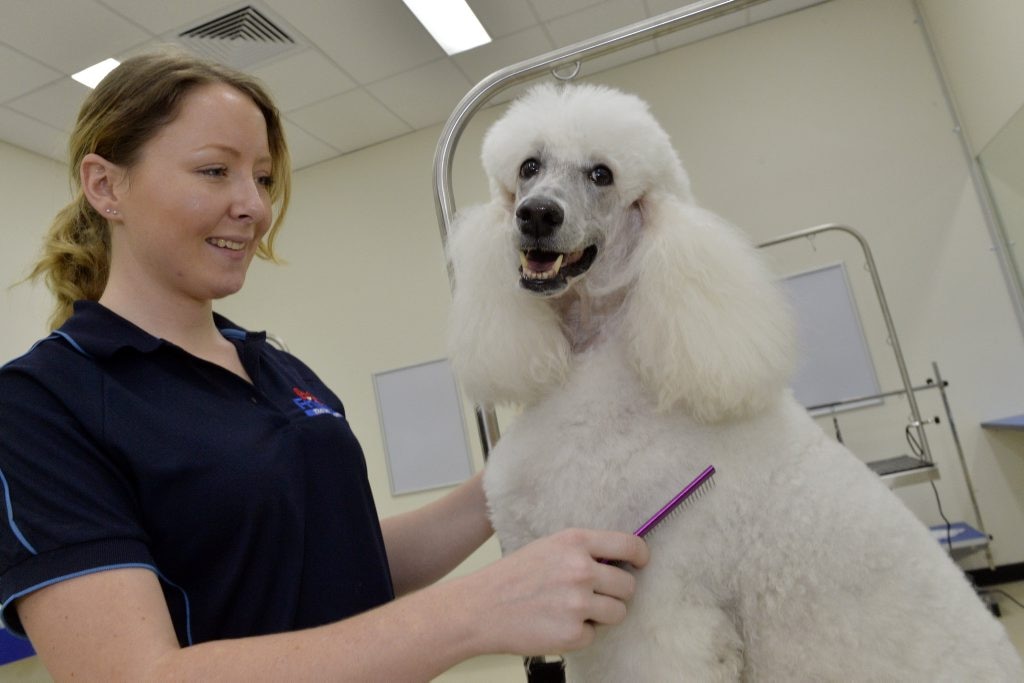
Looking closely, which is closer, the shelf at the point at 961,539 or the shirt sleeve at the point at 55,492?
the shirt sleeve at the point at 55,492

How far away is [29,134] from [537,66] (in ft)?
10.6

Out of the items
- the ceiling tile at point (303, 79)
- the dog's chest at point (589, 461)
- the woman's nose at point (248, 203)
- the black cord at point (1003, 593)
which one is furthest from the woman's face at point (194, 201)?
the black cord at point (1003, 593)

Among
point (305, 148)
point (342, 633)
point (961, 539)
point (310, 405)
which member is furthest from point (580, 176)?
point (305, 148)

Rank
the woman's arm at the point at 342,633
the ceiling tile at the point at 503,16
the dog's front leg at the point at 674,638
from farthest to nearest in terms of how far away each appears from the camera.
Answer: the ceiling tile at the point at 503,16, the dog's front leg at the point at 674,638, the woman's arm at the point at 342,633

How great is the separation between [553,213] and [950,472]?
9.33 feet

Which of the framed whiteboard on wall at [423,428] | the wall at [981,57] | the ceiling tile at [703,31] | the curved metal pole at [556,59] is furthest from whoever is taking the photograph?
the framed whiteboard on wall at [423,428]

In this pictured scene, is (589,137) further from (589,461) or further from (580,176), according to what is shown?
(589,461)

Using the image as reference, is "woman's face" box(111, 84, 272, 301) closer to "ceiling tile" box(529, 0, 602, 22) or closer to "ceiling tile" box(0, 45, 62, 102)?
"ceiling tile" box(529, 0, 602, 22)

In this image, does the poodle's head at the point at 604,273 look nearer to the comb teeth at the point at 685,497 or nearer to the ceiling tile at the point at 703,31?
the comb teeth at the point at 685,497

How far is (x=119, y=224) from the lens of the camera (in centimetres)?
77

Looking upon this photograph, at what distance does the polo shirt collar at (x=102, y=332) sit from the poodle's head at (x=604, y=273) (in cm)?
33

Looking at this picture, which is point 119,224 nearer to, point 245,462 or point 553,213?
point 245,462

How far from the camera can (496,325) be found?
2.61 ft

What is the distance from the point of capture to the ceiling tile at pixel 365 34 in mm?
2699
